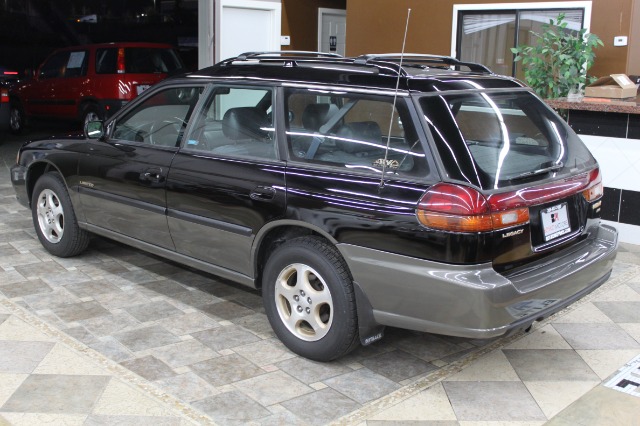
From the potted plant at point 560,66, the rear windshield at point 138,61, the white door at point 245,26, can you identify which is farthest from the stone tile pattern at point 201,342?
the rear windshield at point 138,61

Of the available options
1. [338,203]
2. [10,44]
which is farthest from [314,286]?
[10,44]

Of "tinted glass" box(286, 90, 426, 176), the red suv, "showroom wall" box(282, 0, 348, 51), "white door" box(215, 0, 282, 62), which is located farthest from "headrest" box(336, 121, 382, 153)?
the red suv

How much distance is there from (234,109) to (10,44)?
750 inches

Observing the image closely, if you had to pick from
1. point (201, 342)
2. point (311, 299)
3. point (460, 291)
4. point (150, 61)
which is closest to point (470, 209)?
point (460, 291)

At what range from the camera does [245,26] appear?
1088 cm

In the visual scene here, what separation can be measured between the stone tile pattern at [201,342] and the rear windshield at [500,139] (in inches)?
46.0

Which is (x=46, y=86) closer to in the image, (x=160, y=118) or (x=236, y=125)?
(x=160, y=118)

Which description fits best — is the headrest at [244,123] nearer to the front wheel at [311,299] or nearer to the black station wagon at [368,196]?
the black station wagon at [368,196]

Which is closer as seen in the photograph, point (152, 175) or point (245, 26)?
point (152, 175)

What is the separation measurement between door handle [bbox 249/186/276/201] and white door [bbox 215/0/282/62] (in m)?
6.74

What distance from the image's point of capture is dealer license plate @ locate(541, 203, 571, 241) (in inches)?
146

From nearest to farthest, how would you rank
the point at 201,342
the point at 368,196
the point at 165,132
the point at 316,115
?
1. the point at 368,196
2. the point at 316,115
3. the point at 201,342
4. the point at 165,132

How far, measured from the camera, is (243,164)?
4258mm

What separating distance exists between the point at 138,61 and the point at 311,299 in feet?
29.9
